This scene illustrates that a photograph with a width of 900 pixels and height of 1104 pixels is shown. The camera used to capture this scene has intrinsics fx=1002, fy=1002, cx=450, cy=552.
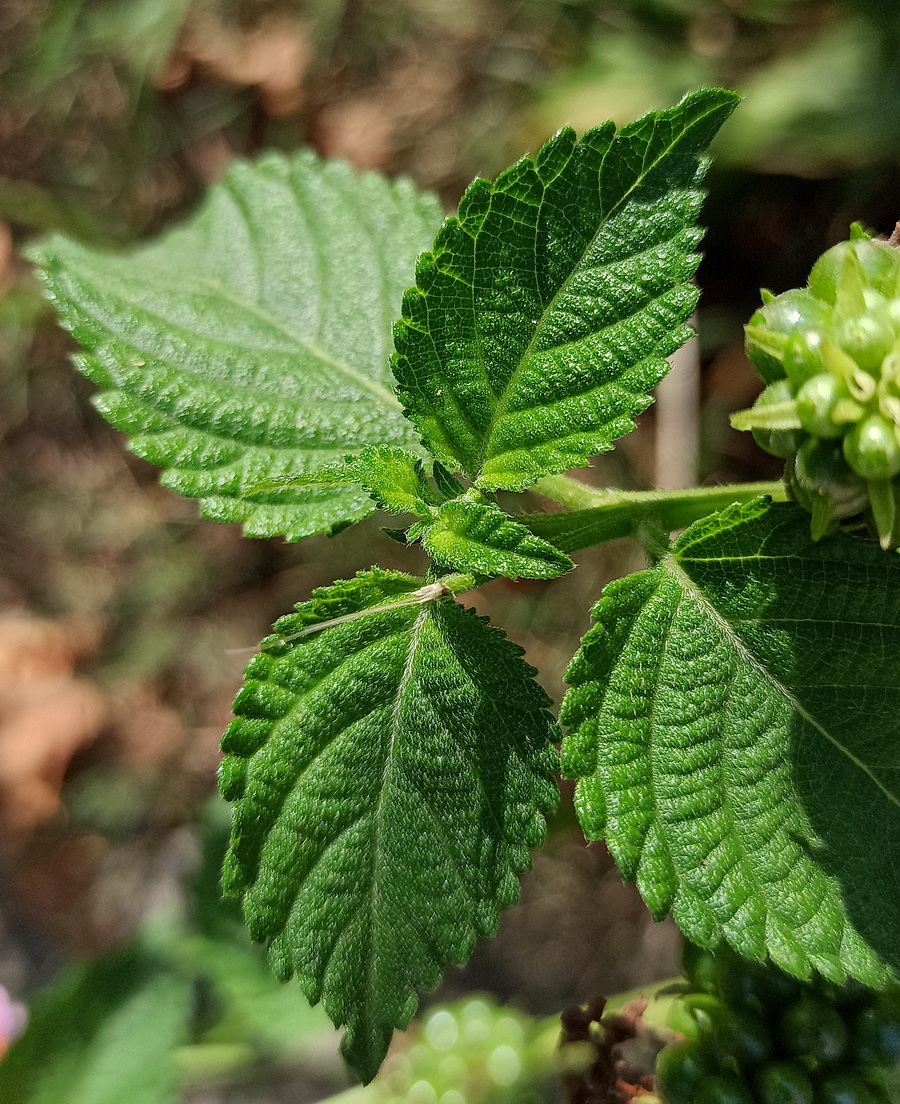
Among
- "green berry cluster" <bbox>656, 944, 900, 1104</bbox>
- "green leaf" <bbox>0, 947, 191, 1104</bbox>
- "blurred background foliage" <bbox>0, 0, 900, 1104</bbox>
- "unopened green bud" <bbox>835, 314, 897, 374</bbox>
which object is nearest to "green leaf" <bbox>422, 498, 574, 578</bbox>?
"unopened green bud" <bbox>835, 314, 897, 374</bbox>

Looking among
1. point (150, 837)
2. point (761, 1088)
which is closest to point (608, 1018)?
point (761, 1088)

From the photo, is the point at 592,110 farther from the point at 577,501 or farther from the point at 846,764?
the point at 846,764

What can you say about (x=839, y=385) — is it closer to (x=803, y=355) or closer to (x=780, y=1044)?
(x=803, y=355)

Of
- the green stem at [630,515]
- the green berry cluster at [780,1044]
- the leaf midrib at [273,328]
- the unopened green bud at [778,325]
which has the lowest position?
the green berry cluster at [780,1044]

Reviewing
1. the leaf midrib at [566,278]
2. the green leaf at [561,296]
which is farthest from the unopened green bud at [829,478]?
the leaf midrib at [566,278]

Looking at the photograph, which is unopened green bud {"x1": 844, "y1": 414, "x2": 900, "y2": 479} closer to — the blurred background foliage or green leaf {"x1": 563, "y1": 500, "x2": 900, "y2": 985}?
green leaf {"x1": 563, "y1": 500, "x2": 900, "y2": 985}

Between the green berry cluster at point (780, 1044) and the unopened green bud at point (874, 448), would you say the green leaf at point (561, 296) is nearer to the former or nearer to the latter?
the unopened green bud at point (874, 448)
